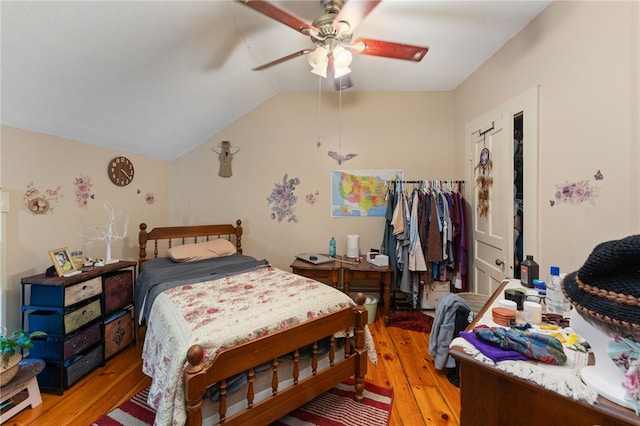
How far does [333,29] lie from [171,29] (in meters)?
1.11

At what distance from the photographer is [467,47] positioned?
90.4 inches

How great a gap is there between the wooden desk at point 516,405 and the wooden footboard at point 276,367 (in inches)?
32.0

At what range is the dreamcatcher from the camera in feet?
7.99

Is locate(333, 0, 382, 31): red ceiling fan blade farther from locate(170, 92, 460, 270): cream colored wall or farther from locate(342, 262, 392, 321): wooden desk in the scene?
locate(342, 262, 392, 321): wooden desk

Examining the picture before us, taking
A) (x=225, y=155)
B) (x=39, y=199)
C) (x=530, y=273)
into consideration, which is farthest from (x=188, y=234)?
(x=530, y=273)

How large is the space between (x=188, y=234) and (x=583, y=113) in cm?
347

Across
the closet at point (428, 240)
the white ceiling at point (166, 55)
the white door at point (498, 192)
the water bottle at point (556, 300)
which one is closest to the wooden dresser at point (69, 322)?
the white ceiling at point (166, 55)

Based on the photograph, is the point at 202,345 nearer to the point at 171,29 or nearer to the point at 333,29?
the point at 333,29

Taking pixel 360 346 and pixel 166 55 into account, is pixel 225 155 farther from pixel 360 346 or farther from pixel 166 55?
pixel 360 346

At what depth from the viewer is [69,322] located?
1.80m

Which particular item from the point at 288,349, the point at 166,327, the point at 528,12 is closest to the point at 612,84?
the point at 528,12

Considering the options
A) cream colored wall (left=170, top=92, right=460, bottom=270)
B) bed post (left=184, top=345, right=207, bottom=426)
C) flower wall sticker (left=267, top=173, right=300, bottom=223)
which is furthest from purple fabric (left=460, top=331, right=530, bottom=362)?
flower wall sticker (left=267, top=173, right=300, bottom=223)

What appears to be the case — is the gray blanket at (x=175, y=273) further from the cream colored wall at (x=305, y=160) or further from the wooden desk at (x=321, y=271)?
the cream colored wall at (x=305, y=160)

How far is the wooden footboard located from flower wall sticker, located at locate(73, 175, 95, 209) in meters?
2.03
